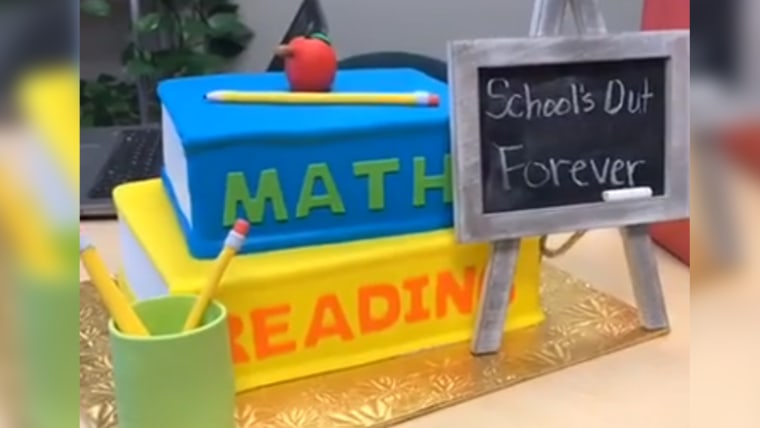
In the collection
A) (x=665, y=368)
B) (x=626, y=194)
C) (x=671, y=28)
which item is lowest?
(x=665, y=368)

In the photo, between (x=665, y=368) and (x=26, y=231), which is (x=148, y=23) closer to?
(x=665, y=368)

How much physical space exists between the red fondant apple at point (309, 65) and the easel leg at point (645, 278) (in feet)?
0.94

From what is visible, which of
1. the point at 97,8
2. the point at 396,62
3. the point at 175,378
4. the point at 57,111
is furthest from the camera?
the point at 97,8

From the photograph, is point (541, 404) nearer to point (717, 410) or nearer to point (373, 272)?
point (373, 272)

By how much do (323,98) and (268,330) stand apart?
20 cm

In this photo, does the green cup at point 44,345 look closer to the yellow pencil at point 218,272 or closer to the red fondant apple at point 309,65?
the yellow pencil at point 218,272

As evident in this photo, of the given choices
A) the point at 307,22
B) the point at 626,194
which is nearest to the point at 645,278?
the point at 626,194

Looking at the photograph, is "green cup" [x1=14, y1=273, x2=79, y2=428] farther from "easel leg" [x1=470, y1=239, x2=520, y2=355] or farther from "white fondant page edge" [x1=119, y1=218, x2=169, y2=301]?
"easel leg" [x1=470, y1=239, x2=520, y2=355]

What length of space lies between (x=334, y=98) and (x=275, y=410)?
0.26 metres

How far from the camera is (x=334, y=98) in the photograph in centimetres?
81

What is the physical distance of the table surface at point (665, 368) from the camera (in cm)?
35

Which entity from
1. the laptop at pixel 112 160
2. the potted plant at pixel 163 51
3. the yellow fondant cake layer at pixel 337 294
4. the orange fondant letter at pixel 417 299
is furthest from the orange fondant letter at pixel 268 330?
the potted plant at pixel 163 51

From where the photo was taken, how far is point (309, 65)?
2.68 feet

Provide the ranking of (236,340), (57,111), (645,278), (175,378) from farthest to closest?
(645,278), (236,340), (175,378), (57,111)
